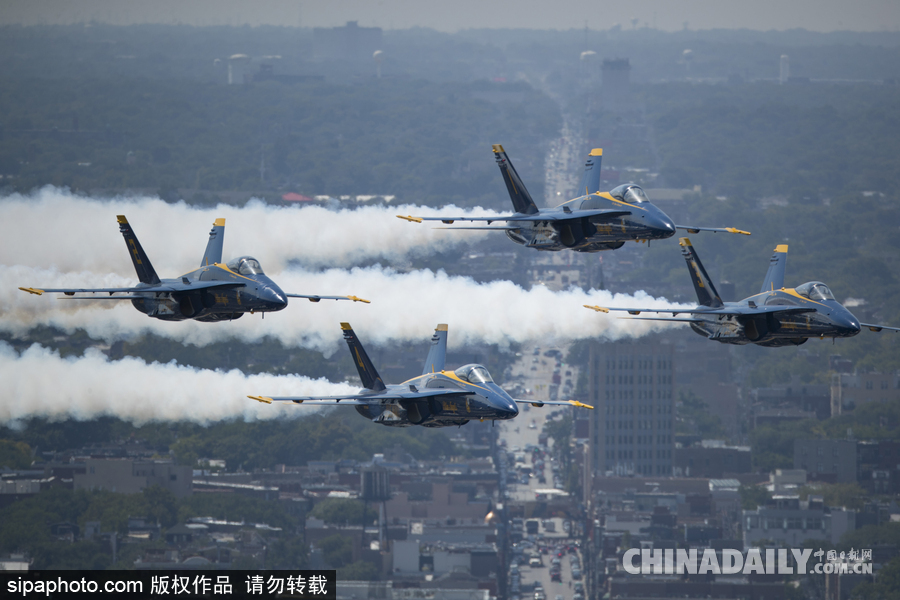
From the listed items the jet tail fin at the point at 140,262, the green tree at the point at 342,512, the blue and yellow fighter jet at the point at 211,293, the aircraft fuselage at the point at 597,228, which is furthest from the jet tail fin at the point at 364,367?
the green tree at the point at 342,512

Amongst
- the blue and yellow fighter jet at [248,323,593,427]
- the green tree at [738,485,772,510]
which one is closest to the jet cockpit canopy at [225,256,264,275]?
the blue and yellow fighter jet at [248,323,593,427]

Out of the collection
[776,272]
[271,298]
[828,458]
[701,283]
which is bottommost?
[828,458]

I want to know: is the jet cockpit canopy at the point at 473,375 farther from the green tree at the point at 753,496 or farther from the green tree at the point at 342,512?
the green tree at the point at 753,496

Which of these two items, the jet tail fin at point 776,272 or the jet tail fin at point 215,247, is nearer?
the jet tail fin at point 776,272

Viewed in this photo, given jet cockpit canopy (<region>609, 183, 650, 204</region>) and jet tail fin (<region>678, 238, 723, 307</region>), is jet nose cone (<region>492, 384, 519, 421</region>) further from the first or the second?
jet cockpit canopy (<region>609, 183, 650, 204</region>)

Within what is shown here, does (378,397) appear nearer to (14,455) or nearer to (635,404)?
(14,455)

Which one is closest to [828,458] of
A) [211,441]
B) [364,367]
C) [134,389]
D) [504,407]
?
[211,441]

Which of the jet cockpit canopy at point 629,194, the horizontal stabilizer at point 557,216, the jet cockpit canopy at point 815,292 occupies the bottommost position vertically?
the jet cockpit canopy at point 815,292
